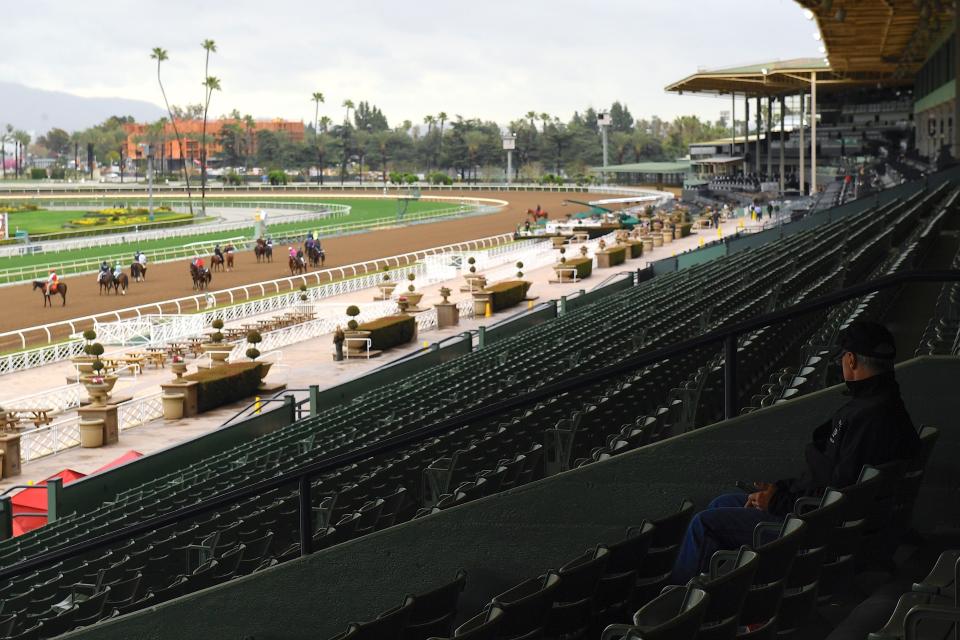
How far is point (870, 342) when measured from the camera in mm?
4207

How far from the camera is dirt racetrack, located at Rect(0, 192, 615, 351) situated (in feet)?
105

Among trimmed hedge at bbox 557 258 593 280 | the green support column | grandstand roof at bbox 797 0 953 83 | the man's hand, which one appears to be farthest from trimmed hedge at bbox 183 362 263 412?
grandstand roof at bbox 797 0 953 83

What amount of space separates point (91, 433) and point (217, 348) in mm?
6124

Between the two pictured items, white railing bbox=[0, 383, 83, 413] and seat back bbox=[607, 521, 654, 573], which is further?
white railing bbox=[0, 383, 83, 413]

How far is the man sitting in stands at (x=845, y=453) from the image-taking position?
391cm

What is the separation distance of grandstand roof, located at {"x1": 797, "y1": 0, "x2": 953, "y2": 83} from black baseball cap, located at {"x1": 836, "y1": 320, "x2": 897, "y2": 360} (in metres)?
28.8

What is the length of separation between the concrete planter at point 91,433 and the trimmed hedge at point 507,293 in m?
14.2

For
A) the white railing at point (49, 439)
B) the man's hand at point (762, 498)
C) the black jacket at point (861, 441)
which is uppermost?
the black jacket at point (861, 441)

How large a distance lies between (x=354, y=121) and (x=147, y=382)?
177 m

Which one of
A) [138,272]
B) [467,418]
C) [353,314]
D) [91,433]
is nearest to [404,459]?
[467,418]

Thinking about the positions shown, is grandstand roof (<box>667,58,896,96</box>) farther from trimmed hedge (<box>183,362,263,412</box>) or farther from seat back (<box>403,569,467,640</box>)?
seat back (<box>403,569,467,640</box>)

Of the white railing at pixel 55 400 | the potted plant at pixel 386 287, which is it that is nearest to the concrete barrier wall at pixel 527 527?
the white railing at pixel 55 400

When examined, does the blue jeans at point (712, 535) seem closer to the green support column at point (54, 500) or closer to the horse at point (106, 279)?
the green support column at point (54, 500)

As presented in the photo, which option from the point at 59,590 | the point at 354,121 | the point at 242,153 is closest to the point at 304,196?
the point at 242,153
